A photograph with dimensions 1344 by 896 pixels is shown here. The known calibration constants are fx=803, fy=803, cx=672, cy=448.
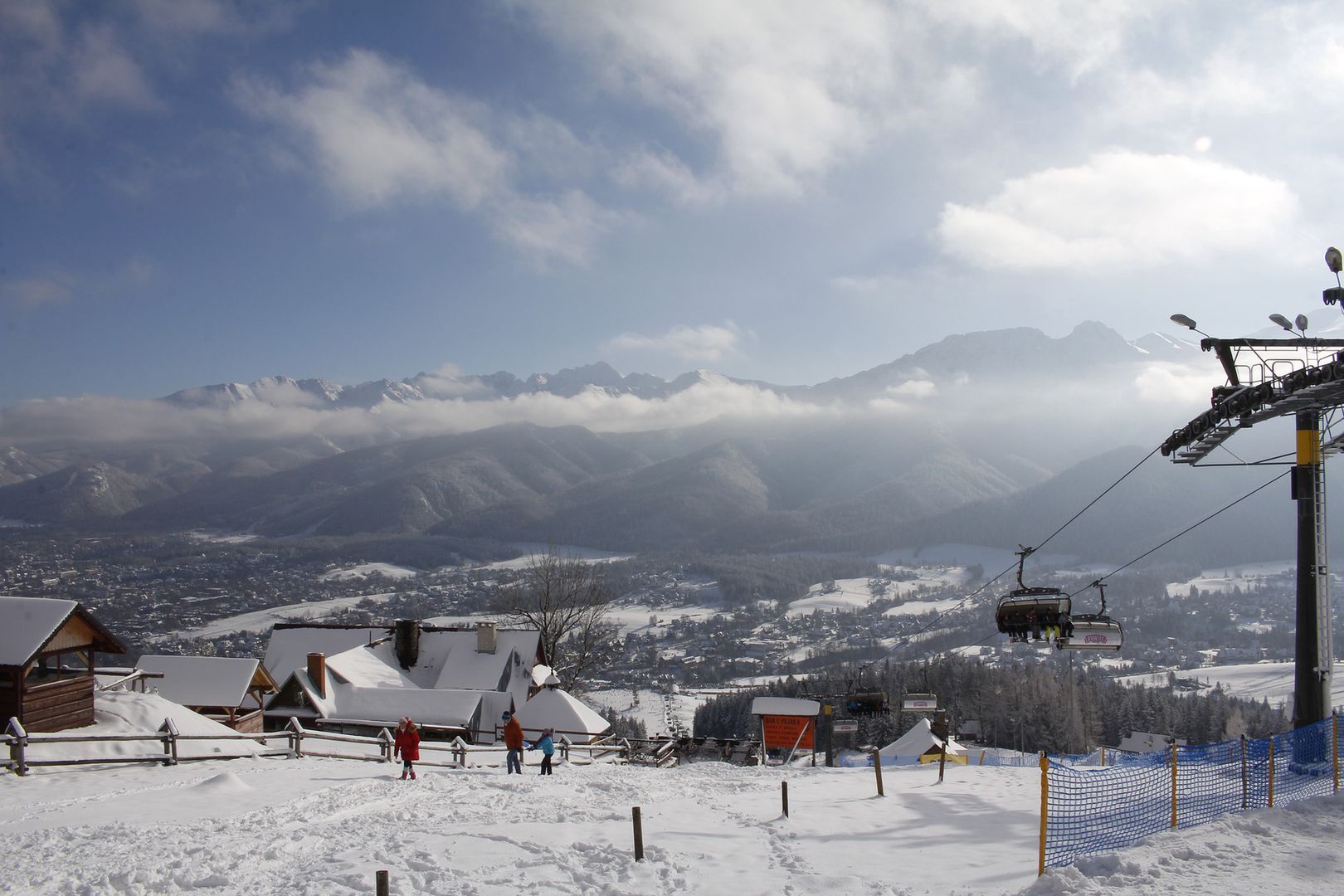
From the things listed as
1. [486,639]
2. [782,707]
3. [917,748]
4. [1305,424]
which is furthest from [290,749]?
[917,748]

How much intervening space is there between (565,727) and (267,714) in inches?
522

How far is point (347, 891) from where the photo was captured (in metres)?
9.48

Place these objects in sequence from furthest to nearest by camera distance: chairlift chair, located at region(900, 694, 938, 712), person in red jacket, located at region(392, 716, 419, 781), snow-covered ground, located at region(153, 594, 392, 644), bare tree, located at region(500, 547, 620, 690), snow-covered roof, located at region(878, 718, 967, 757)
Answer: snow-covered ground, located at region(153, 594, 392, 644), bare tree, located at region(500, 547, 620, 690), snow-covered roof, located at region(878, 718, 967, 757), chairlift chair, located at region(900, 694, 938, 712), person in red jacket, located at region(392, 716, 419, 781)

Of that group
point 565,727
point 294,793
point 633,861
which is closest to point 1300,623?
point 633,861

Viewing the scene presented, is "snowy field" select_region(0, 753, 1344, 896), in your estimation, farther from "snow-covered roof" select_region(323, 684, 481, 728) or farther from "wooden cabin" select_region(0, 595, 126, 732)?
"snow-covered roof" select_region(323, 684, 481, 728)

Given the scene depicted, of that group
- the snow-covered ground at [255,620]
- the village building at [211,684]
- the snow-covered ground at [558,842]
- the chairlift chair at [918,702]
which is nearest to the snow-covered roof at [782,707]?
the chairlift chair at [918,702]

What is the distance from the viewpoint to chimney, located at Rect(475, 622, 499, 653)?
40.5 m

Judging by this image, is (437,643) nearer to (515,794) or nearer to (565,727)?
(565,727)

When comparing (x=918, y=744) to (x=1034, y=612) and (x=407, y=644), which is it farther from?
(x=407, y=644)

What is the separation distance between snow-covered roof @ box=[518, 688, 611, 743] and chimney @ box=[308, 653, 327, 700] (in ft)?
28.8

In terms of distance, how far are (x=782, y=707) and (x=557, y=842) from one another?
24.6 metres

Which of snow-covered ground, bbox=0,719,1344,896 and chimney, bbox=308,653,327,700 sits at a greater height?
snow-covered ground, bbox=0,719,1344,896

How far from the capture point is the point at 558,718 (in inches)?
1337

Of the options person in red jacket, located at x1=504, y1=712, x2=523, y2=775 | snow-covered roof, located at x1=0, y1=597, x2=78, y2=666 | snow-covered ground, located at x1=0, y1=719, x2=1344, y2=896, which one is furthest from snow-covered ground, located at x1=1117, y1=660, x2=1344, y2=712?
snow-covered roof, located at x1=0, y1=597, x2=78, y2=666
